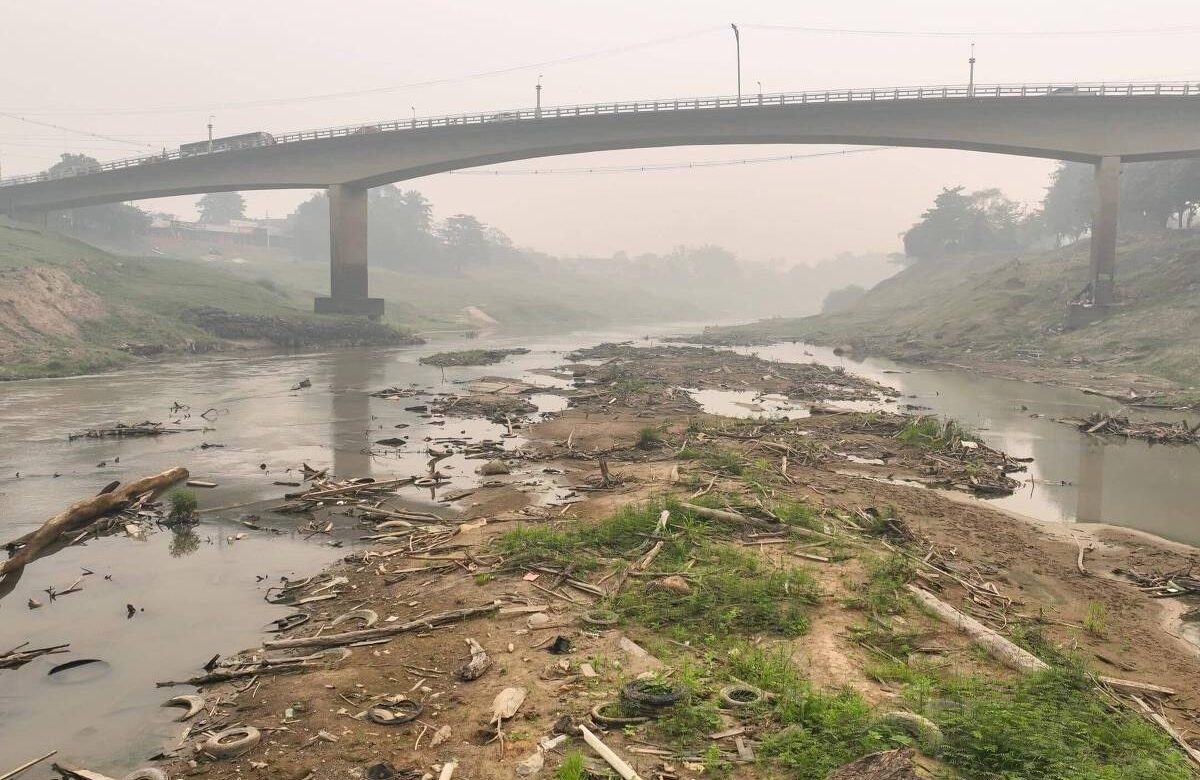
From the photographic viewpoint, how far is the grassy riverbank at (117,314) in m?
42.0

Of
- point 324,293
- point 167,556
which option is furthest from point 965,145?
point 324,293

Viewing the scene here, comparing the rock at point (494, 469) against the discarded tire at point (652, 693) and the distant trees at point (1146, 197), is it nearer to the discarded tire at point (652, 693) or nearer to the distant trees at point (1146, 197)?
the discarded tire at point (652, 693)

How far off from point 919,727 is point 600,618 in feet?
12.7

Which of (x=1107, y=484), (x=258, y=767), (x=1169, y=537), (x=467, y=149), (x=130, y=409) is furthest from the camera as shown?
(x=467, y=149)

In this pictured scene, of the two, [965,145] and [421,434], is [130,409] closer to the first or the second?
[421,434]

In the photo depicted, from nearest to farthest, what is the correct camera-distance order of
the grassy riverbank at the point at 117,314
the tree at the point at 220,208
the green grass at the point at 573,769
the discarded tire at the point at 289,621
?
the green grass at the point at 573,769
the discarded tire at the point at 289,621
the grassy riverbank at the point at 117,314
the tree at the point at 220,208

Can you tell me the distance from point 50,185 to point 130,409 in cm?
7045

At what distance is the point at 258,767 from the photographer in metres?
6.63

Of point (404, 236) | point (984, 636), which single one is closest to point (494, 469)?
point (984, 636)

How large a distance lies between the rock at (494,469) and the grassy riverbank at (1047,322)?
97.6ft

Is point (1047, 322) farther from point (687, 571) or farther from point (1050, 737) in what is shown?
point (1050, 737)

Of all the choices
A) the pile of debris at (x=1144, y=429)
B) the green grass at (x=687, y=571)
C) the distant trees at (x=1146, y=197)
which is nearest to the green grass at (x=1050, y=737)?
the green grass at (x=687, y=571)

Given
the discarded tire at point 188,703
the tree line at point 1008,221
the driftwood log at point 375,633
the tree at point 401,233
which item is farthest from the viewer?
the tree at point 401,233

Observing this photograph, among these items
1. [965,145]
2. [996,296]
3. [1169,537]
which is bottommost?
[1169,537]
